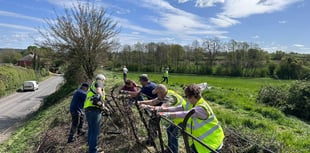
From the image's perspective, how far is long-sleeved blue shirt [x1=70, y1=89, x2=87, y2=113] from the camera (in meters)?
7.22

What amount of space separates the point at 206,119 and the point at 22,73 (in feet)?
→ 157

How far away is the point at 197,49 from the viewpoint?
215 feet

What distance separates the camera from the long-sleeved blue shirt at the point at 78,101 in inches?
284

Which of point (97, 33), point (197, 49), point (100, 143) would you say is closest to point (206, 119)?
point (100, 143)

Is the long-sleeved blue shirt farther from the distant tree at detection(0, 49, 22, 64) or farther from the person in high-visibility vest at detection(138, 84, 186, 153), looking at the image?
the distant tree at detection(0, 49, 22, 64)

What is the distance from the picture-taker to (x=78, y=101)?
736 centimetres

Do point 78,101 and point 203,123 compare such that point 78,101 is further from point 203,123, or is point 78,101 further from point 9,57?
point 9,57

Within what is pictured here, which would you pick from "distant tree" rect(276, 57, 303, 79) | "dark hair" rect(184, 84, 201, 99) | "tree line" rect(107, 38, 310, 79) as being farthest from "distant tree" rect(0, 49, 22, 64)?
"dark hair" rect(184, 84, 201, 99)

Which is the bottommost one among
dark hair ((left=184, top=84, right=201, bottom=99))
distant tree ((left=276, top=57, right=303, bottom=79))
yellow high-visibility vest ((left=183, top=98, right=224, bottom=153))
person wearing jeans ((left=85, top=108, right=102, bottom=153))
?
distant tree ((left=276, top=57, right=303, bottom=79))

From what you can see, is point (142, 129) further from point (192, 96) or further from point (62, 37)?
point (62, 37)

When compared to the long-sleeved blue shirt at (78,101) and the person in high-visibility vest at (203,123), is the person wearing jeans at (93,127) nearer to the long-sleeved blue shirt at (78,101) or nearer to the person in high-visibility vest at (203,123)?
the long-sleeved blue shirt at (78,101)

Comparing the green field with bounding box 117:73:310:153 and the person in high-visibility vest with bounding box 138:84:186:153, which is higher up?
the person in high-visibility vest with bounding box 138:84:186:153

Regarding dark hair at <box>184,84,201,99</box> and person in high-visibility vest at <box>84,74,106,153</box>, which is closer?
dark hair at <box>184,84,201,99</box>

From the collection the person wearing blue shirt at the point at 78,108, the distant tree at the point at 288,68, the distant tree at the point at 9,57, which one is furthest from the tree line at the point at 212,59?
the person wearing blue shirt at the point at 78,108
